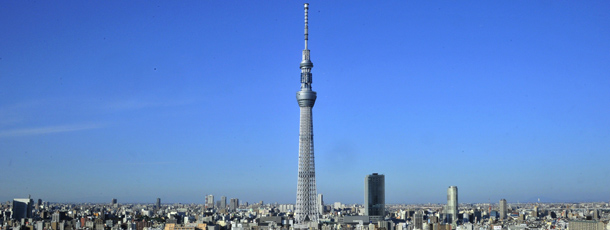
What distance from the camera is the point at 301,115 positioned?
62750mm

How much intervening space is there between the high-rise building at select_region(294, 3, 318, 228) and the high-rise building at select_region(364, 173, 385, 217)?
41.5m

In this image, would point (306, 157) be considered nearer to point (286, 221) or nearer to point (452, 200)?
point (286, 221)

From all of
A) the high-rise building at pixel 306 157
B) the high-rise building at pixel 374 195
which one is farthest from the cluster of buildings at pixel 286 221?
the high-rise building at pixel 306 157

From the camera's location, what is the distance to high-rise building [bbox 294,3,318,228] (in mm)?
62312

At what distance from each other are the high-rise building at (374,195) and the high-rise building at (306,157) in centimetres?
4146

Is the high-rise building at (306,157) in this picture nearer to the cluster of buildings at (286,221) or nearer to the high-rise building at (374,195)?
the cluster of buildings at (286,221)

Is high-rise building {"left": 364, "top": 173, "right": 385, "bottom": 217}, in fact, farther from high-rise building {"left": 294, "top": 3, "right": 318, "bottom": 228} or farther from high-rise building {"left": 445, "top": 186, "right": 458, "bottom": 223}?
high-rise building {"left": 294, "top": 3, "right": 318, "bottom": 228}

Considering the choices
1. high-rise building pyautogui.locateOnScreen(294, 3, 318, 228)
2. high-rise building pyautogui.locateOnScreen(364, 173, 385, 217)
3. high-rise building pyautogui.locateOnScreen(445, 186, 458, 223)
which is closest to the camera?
high-rise building pyautogui.locateOnScreen(294, 3, 318, 228)

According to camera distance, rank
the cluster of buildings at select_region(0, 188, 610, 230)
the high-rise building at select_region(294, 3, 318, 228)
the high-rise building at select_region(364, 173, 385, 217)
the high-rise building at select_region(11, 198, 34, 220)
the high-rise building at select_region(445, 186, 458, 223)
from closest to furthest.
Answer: the high-rise building at select_region(294, 3, 318, 228) < the cluster of buildings at select_region(0, 188, 610, 230) < the high-rise building at select_region(11, 198, 34, 220) < the high-rise building at select_region(364, 173, 385, 217) < the high-rise building at select_region(445, 186, 458, 223)

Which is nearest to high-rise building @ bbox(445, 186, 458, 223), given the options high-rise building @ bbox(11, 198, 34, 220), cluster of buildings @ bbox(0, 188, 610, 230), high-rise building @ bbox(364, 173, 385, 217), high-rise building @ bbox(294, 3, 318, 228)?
cluster of buildings @ bbox(0, 188, 610, 230)

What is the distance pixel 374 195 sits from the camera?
347ft

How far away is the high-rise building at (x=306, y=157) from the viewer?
62.3m

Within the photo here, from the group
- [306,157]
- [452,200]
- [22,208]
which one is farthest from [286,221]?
[452,200]

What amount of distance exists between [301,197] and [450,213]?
47.0 metres
